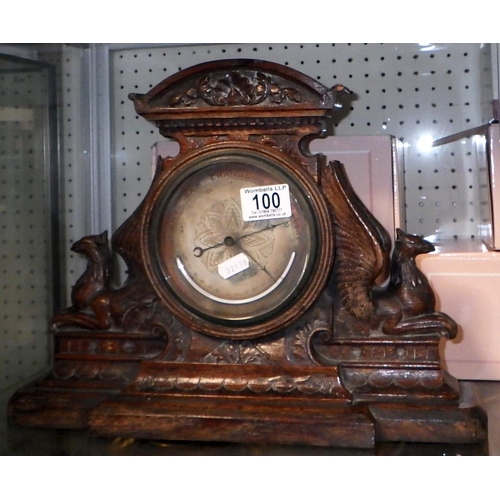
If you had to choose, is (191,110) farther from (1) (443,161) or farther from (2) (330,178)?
(1) (443,161)

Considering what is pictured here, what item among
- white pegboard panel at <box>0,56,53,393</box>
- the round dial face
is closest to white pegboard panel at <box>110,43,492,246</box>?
white pegboard panel at <box>0,56,53,393</box>

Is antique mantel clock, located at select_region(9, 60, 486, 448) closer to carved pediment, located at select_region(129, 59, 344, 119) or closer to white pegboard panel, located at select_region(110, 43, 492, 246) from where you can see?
carved pediment, located at select_region(129, 59, 344, 119)

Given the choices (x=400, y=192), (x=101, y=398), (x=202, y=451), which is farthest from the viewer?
(x=400, y=192)

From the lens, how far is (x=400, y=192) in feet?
4.40

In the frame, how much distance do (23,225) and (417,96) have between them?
32.8 inches

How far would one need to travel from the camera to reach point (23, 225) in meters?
1.27

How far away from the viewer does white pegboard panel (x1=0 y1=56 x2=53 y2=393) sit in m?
1.20

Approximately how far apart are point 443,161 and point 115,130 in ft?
2.31

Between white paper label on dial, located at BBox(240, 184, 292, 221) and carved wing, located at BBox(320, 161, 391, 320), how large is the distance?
67 mm

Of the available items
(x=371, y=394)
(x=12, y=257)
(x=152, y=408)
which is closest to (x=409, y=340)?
(x=371, y=394)

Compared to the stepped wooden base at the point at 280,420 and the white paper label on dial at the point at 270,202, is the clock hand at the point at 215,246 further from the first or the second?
the stepped wooden base at the point at 280,420

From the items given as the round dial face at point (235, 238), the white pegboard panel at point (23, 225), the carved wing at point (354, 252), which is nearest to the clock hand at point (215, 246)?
the round dial face at point (235, 238)

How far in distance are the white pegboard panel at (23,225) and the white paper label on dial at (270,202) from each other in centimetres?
48

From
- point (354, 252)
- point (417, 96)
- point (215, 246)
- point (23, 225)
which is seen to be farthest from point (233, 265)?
point (417, 96)
